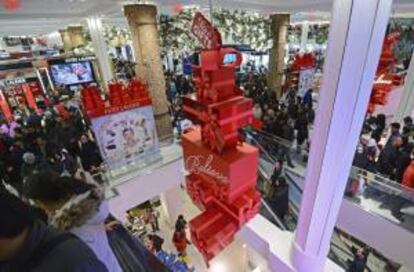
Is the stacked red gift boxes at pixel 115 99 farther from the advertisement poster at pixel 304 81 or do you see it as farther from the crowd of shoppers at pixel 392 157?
the advertisement poster at pixel 304 81

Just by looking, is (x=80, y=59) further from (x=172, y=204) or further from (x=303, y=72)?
(x=303, y=72)

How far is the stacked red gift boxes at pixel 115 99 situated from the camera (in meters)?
4.86

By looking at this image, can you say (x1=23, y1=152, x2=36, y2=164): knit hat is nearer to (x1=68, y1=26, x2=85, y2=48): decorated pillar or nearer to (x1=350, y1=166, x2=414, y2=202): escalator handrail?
(x1=350, y1=166, x2=414, y2=202): escalator handrail

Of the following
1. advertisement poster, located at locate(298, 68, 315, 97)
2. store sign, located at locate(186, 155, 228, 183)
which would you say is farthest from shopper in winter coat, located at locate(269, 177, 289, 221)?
advertisement poster, located at locate(298, 68, 315, 97)

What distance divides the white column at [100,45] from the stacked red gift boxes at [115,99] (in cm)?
605

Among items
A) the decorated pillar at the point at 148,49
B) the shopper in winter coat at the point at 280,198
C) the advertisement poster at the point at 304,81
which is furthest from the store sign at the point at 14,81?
the shopper in winter coat at the point at 280,198

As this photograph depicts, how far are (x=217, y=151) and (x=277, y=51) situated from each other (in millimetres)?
8718

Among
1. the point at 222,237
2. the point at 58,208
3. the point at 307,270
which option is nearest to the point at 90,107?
the point at 58,208

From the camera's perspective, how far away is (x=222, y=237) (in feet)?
6.55

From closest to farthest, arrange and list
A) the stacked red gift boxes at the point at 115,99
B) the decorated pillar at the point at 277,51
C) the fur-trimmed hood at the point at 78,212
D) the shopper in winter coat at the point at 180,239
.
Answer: the fur-trimmed hood at the point at 78,212 → the stacked red gift boxes at the point at 115,99 → the shopper in winter coat at the point at 180,239 → the decorated pillar at the point at 277,51

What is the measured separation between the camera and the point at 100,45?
1101 cm

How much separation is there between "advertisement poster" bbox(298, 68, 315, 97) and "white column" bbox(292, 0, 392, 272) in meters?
6.08

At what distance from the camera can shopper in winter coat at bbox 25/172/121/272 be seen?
6.70ft

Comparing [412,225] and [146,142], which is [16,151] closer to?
[146,142]
